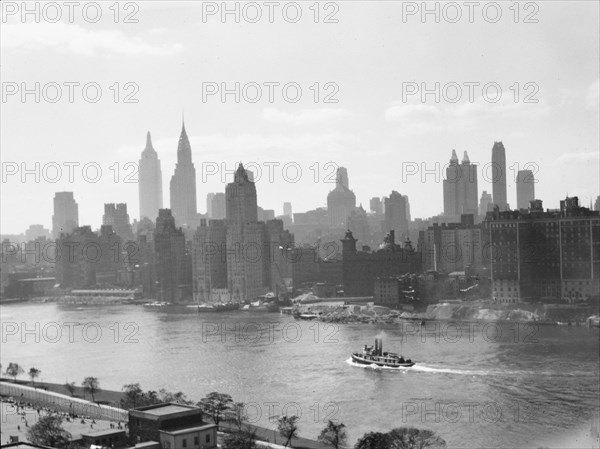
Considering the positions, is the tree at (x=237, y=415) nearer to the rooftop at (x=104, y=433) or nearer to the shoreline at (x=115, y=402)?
the shoreline at (x=115, y=402)

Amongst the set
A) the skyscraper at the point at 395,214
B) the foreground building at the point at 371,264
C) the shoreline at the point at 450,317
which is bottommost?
the shoreline at the point at 450,317

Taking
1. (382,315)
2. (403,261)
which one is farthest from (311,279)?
(382,315)

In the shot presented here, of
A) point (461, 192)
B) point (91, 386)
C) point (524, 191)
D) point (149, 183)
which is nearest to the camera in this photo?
point (91, 386)

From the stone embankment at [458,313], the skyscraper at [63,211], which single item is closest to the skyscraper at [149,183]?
the skyscraper at [63,211]

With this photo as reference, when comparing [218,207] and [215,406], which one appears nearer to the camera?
[215,406]

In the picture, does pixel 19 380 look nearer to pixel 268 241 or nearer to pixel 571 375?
pixel 571 375

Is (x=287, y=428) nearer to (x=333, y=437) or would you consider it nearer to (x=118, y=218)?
(x=333, y=437)

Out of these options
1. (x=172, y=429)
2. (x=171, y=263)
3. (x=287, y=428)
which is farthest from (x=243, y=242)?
(x=172, y=429)
